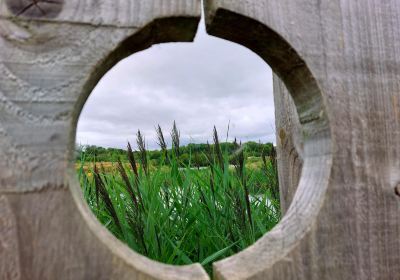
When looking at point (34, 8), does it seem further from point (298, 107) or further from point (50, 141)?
point (298, 107)

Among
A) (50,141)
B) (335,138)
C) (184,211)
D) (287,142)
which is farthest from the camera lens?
(184,211)

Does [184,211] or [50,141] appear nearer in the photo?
[50,141]

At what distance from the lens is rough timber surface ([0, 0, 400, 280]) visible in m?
0.60

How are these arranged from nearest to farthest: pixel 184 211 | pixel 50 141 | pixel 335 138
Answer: pixel 50 141 < pixel 335 138 < pixel 184 211

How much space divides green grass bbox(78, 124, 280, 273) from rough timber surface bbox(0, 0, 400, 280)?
0.59m

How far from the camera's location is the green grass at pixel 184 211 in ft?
4.42

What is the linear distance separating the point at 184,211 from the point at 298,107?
→ 32.4 inches

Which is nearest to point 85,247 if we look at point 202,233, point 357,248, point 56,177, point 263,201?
point 56,177

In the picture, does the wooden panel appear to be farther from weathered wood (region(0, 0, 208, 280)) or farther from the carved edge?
weathered wood (region(0, 0, 208, 280))

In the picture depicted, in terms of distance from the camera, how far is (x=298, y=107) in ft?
2.72

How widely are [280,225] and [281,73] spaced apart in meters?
0.30

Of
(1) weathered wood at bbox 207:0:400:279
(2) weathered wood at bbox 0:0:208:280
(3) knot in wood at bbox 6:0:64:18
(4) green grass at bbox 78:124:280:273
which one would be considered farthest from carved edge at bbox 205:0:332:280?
(4) green grass at bbox 78:124:280:273

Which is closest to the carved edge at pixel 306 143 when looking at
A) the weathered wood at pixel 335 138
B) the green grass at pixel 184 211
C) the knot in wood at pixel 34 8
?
the weathered wood at pixel 335 138

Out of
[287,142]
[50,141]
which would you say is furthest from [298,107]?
[50,141]
